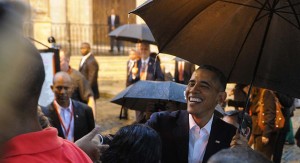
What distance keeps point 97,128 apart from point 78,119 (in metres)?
2.38

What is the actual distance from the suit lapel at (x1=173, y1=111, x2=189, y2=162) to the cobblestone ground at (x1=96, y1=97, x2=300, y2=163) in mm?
4687

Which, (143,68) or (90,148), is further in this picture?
(143,68)

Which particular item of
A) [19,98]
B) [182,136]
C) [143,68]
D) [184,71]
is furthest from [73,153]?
[184,71]

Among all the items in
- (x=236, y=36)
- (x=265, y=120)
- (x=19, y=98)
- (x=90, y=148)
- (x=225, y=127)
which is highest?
(x=236, y=36)

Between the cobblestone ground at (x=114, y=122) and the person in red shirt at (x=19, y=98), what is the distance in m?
6.40

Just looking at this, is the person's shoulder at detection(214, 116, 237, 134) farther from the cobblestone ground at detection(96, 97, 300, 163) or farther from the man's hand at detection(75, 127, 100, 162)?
the cobblestone ground at detection(96, 97, 300, 163)

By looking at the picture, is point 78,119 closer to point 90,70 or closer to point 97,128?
point 97,128

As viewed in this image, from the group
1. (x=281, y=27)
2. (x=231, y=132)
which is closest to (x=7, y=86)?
(x=231, y=132)

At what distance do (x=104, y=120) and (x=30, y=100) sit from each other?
9032 mm

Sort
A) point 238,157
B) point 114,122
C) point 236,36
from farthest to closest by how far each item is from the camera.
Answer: point 114,122 < point 236,36 < point 238,157

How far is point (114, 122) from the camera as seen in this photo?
10.1 meters

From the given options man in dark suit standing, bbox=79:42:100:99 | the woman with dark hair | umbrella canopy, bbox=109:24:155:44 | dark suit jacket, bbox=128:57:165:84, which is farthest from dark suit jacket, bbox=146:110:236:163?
umbrella canopy, bbox=109:24:155:44

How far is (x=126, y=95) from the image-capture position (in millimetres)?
4312

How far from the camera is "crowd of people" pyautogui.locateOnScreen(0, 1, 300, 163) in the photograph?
1.29m
